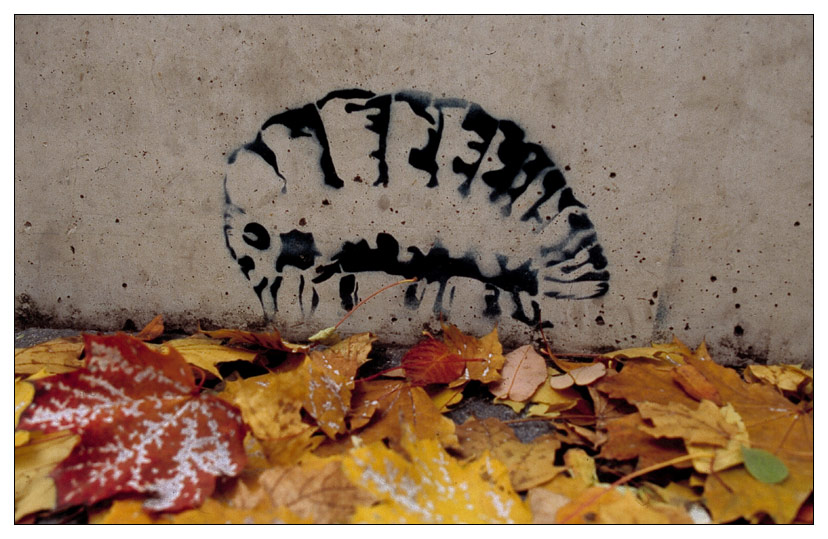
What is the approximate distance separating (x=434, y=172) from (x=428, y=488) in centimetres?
91

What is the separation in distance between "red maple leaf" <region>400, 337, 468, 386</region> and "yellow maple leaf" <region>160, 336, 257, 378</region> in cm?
47

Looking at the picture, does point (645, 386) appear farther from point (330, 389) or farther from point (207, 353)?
point (207, 353)

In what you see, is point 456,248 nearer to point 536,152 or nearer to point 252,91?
point 536,152

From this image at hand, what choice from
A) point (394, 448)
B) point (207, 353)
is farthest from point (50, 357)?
point (394, 448)

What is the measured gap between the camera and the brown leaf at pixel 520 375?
58.6 inches

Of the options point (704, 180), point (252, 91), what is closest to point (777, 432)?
point (704, 180)

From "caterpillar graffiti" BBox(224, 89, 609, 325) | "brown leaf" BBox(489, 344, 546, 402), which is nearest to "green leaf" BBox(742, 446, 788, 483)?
"brown leaf" BBox(489, 344, 546, 402)

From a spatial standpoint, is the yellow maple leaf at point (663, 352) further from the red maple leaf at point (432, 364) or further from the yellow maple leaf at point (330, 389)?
the yellow maple leaf at point (330, 389)

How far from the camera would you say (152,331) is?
1732mm

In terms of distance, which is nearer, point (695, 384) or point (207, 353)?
point (695, 384)

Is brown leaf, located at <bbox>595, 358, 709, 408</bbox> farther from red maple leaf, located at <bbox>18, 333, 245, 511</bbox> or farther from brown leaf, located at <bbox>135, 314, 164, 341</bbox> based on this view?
brown leaf, located at <bbox>135, 314, 164, 341</bbox>

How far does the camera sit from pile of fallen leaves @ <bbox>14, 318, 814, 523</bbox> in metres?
1.04

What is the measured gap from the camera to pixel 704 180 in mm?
1538

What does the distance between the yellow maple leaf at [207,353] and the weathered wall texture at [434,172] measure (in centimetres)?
14
